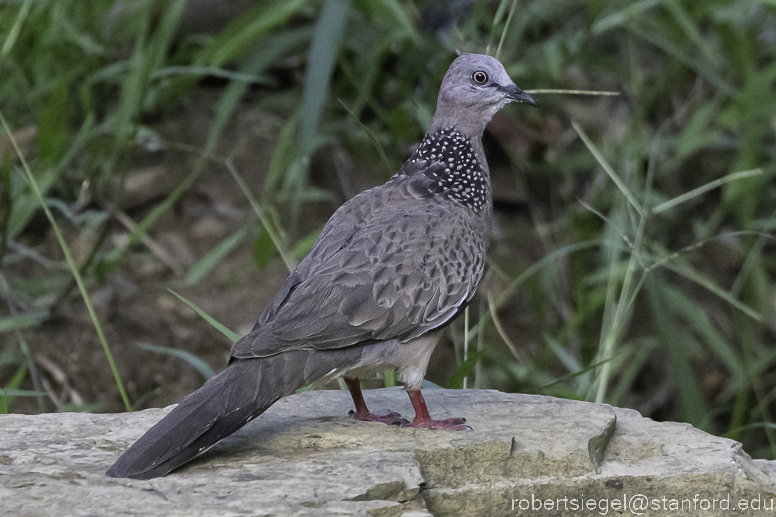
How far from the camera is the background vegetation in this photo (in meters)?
4.83

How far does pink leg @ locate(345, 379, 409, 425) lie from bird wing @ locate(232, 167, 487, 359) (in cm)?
33

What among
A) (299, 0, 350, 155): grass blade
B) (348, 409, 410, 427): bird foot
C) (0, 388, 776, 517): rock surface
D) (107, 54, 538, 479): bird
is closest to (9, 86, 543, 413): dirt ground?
(299, 0, 350, 155): grass blade

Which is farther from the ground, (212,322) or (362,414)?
(212,322)

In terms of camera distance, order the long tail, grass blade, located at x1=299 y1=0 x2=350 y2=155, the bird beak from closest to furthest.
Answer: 1. the long tail
2. the bird beak
3. grass blade, located at x1=299 y1=0 x2=350 y2=155

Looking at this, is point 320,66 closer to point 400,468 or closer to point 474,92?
point 474,92

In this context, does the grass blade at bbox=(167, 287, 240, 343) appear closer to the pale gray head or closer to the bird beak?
the pale gray head

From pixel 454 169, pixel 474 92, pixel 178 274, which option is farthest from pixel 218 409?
pixel 178 274

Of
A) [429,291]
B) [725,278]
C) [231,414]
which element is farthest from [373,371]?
[725,278]

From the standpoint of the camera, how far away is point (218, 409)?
2617 millimetres

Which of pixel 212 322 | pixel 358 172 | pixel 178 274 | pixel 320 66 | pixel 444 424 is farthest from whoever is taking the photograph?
pixel 358 172

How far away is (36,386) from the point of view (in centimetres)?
432

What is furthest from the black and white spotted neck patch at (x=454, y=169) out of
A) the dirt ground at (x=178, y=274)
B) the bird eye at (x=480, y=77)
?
the dirt ground at (x=178, y=274)

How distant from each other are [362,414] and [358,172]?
2.74m

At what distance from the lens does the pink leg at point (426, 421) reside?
304 centimetres
